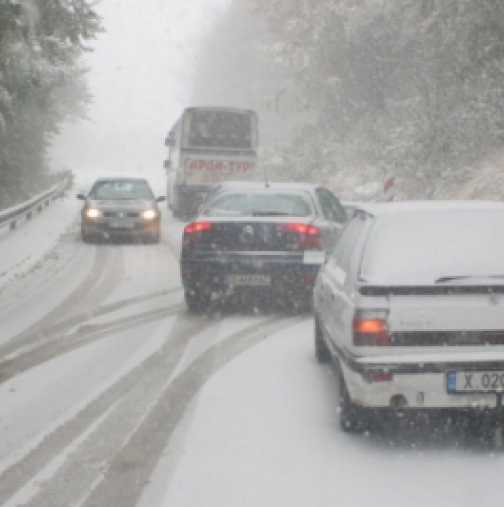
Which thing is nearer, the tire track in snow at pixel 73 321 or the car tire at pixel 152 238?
the tire track in snow at pixel 73 321

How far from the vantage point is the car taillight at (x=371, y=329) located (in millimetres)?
5875

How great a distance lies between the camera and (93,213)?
2322cm

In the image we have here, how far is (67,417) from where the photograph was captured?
22.2 ft

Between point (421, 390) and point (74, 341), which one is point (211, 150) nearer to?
point (74, 341)

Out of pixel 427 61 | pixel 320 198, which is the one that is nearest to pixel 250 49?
pixel 427 61

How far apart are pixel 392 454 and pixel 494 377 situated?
0.79 meters

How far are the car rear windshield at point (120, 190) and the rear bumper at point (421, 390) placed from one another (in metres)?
18.9

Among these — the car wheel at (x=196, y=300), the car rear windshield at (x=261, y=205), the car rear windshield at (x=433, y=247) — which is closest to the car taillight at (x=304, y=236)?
the car rear windshield at (x=261, y=205)

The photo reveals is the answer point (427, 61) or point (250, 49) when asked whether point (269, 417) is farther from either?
point (250, 49)

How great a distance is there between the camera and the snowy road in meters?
5.14

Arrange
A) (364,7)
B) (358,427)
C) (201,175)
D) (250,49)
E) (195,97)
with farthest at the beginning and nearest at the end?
1. (195,97)
2. (250,49)
3. (364,7)
4. (201,175)
5. (358,427)

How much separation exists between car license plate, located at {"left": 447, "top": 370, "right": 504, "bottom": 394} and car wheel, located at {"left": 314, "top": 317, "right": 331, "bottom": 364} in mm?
3000

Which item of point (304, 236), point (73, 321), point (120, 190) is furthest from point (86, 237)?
point (304, 236)

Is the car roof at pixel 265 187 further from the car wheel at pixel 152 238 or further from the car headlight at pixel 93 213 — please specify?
the car headlight at pixel 93 213
